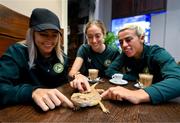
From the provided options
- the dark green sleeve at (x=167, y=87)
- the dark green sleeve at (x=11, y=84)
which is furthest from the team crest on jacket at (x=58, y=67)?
the dark green sleeve at (x=167, y=87)

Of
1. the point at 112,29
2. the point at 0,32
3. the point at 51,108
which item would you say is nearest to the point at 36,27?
the point at 51,108

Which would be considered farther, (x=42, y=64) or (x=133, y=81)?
(x=133, y=81)

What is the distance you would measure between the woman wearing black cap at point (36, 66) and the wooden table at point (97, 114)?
47 mm

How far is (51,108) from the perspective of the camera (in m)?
0.69

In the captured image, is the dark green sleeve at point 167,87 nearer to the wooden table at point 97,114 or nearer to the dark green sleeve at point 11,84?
the wooden table at point 97,114

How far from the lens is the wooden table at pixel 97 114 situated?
612mm

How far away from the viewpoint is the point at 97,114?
2.17ft

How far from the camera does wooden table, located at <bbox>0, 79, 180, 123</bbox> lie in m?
0.61

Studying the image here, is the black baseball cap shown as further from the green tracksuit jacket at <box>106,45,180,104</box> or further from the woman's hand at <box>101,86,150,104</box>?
the green tracksuit jacket at <box>106,45,180,104</box>

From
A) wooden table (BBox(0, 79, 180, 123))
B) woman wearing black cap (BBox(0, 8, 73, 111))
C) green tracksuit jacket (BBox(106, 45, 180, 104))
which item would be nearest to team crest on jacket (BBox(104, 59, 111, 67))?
green tracksuit jacket (BBox(106, 45, 180, 104))

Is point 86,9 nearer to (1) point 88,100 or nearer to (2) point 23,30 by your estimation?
(2) point 23,30

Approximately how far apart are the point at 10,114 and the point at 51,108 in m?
0.15

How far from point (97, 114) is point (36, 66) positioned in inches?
24.0

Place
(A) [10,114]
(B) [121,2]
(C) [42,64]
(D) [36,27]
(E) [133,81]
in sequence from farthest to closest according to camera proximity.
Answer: (B) [121,2] → (E) [133,81] → (C) [42,64] → (D) [36,27] → (A) [10,114]
